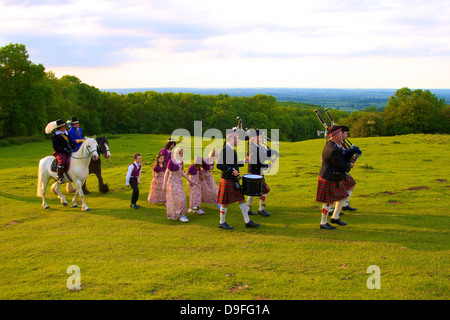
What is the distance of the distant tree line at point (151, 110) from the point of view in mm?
42938

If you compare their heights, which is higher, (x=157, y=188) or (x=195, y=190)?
(x=195, y=190)

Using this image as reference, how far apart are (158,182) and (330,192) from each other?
6500 millimetres

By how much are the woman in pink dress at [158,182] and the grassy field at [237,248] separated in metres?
0.39

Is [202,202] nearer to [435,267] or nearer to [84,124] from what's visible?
[435,267]

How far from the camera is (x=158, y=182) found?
13.0m

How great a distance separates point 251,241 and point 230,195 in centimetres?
158

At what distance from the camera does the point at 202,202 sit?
43.0 feet

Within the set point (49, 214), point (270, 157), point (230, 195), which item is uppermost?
point (270, 157)

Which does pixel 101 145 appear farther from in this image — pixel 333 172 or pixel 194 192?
pixel 333 172

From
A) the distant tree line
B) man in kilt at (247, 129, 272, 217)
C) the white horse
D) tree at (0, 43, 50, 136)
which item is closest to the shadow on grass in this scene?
the white horse

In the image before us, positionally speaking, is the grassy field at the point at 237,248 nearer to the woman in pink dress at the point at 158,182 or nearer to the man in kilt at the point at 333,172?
the woman in pink dress at the point at 158,182

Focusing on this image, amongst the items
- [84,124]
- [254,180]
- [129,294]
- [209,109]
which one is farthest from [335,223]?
[209,109]
